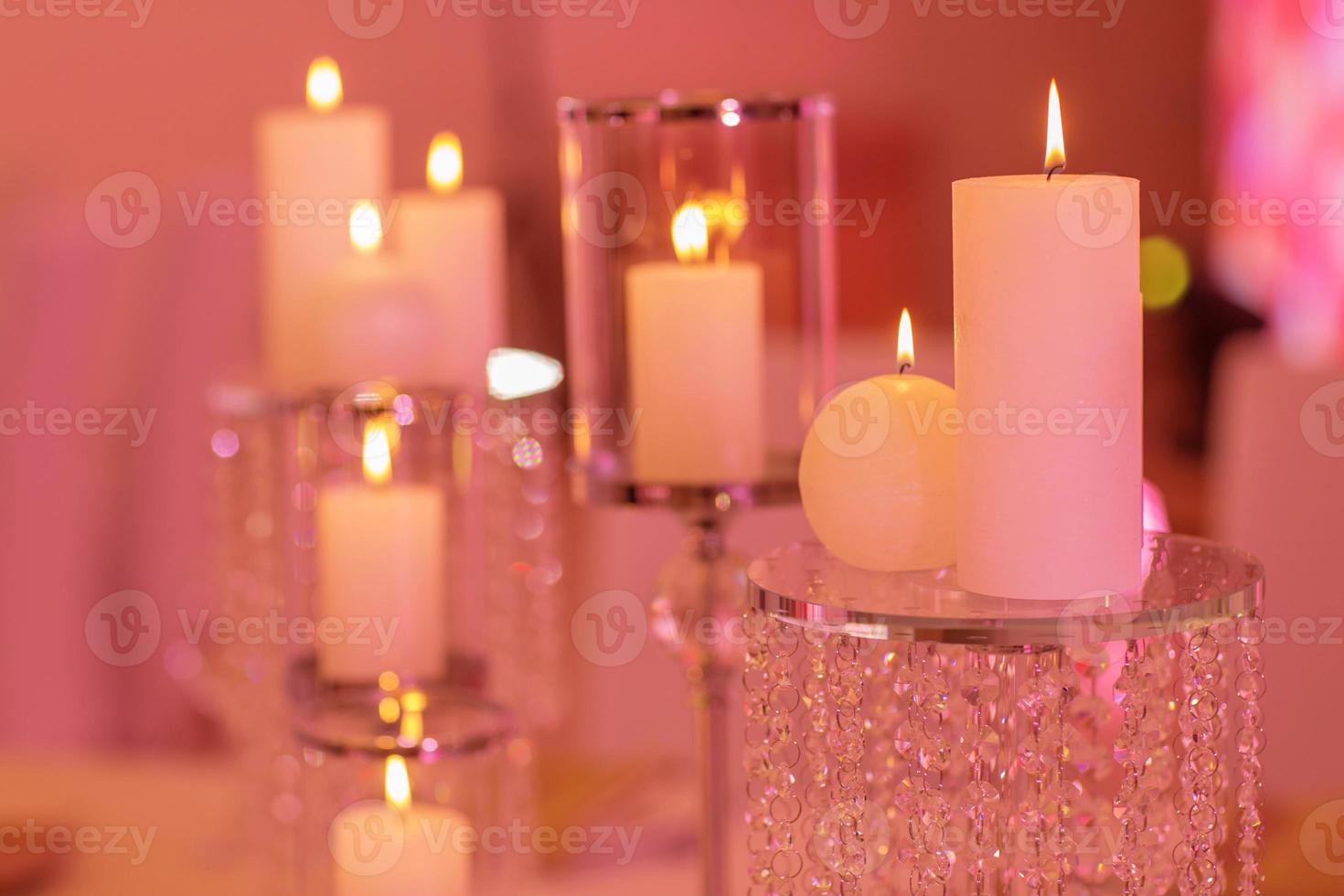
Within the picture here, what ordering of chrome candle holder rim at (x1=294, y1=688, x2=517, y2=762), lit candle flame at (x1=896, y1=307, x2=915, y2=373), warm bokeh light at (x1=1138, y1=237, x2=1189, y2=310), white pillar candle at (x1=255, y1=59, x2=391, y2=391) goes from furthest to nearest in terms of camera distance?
warm bokeh light at (x1=1138, y1=237, x2=1189, y2=310)
white pillar candle at (x1=255, y1=59, x2=391, y2=391)
chrome candle holder rim at (x1=294, y1=688, x2=517, y2=762)
lit candle flame at (x1=896, y1=307, x2=915, y2=373)

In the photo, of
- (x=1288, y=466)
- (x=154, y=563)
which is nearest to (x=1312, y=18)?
(x=1288, y=466)

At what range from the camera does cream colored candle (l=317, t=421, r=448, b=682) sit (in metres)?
1.02

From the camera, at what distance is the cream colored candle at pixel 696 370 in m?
0.91

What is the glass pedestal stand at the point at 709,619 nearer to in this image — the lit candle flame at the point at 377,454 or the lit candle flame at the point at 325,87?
the lit candle flame at the point at 377,454

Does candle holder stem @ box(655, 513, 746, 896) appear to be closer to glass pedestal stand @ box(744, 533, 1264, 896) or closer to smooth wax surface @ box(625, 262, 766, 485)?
smooth wax surface @ box(625, 262, 766, 485)

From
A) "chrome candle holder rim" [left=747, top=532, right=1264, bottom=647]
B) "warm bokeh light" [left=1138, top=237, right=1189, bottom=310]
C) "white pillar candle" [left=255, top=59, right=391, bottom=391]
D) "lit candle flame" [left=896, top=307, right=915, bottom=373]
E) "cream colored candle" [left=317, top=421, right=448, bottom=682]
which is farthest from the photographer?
"warm bokeh light" [left=1138, top=237, right=1189, bottom=310]

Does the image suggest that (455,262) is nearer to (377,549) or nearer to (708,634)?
(377,549)

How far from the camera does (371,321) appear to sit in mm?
1081

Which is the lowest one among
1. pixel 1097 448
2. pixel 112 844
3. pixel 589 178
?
pixel 112 844

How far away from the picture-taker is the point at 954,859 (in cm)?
66

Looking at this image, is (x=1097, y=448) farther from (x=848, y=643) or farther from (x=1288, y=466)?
(x=1288, y=466)

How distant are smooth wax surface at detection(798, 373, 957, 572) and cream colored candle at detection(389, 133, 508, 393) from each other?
55 centimetres

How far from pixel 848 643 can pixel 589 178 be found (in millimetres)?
381

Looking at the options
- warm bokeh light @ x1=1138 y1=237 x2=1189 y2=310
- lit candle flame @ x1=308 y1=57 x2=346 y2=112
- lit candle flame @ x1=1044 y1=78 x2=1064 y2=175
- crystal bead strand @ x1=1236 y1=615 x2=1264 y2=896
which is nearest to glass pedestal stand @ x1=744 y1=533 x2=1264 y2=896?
crystal bead strand @ x1=1236 y1=615 x2=1264 y2=896
